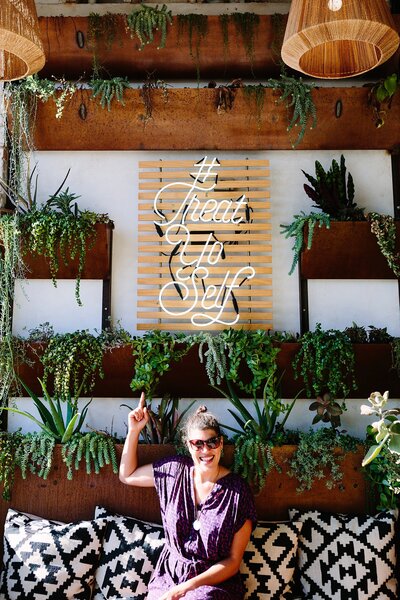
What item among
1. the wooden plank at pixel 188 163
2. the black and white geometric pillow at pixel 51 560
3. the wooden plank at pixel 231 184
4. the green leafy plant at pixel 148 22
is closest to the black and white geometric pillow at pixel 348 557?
the black and white geometric pillow at pixel 51 560

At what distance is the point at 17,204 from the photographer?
4.19m

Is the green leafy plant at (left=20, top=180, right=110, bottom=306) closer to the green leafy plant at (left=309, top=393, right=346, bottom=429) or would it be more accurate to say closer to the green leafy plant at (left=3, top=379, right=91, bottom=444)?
the green leafy plant at (left=3, top=379, right=91, bottom=444)

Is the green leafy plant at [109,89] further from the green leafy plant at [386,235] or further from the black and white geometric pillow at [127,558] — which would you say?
the black and white geometric pillow at [127,558]

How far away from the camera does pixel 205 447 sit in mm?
3105

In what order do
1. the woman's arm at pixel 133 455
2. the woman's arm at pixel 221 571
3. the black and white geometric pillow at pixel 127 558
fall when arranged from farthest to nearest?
the woman's arm at pixel 133 455 → the black and white geometric pillow at pixel 127 558 → the woman's arm at pixel 221 571

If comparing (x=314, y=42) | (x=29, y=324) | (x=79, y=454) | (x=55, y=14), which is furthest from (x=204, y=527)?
(x=55, y=14)

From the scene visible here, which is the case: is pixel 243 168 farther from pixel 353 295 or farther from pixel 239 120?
pixel 353 295

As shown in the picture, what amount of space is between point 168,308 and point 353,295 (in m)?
1.34

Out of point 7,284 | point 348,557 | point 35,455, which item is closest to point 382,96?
point 7,284

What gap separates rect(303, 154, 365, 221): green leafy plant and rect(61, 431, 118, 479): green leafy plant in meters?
2.15

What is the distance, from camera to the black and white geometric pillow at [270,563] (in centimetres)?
321

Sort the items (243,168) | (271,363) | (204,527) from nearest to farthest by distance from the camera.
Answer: (204,527)
(271,363)
(243,168)

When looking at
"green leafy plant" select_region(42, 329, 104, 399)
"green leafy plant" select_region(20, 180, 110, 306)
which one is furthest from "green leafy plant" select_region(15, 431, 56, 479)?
"green leafy plant" select_region(20, 180, 110, 306)

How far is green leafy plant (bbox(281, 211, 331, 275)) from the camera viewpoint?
3.86 metres
